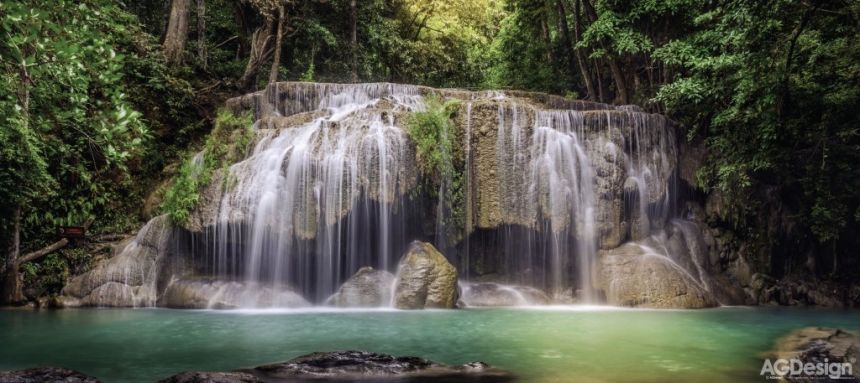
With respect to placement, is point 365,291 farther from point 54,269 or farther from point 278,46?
point 278,46

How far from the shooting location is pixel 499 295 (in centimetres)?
1405

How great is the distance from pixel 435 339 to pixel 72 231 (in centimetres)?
1055

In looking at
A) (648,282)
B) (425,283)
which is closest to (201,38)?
(425,283)


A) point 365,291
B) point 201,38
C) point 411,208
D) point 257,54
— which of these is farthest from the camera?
point 257,54

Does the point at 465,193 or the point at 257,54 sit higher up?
the point at 257,54

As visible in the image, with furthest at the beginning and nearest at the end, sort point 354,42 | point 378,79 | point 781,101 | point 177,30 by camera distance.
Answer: point 378,79
point 354,42
point 177,30
point 781,101

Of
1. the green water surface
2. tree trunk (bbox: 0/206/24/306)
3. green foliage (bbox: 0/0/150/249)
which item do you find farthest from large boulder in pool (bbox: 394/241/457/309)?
tree trunk (bbox: 0/206/24/306)

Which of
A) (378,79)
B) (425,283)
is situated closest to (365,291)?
(425,283)

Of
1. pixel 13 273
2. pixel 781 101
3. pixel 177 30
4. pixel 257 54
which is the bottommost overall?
pixel 13 273

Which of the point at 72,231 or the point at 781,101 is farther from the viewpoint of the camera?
the point at 72,231

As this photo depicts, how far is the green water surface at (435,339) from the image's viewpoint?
21.8 feet

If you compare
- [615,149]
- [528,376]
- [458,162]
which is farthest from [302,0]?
[528,376]

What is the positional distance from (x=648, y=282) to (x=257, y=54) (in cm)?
1578

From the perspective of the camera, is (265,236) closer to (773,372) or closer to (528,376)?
(528,376)
